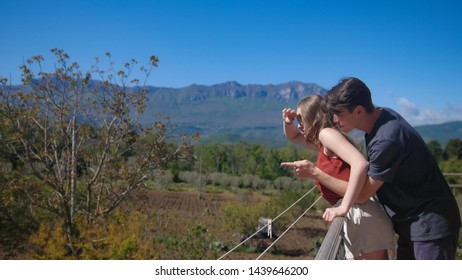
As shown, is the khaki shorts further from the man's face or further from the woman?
the man's face

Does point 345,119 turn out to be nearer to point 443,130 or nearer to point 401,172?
point 401,172

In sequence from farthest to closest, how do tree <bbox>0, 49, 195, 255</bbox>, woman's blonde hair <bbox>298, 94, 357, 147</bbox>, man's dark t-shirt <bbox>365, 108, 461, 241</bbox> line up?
1. tree <bbox>0, 49, 195, 255</bbox>
2. woman's blonde hair <bbox>298, 94, 357, 147</bbox>
3. man's dark t-shirt <bbox>365, 108, 461, 241</bbox>

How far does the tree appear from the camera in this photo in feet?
21.8

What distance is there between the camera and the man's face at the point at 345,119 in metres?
1.11

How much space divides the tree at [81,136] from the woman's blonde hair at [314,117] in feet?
18.4

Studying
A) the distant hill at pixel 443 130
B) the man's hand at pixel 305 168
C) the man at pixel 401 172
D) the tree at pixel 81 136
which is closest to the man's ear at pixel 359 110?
the man at pixel 401 172

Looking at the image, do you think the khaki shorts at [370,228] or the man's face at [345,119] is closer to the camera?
the man's face at [345,119]

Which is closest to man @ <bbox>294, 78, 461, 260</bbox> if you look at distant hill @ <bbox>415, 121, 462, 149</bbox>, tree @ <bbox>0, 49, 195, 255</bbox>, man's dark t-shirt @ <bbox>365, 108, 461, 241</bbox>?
man's dark t-shirt @ <bbox>365, 108, 461, 241</bbox>

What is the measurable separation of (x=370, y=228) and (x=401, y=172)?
21 cm

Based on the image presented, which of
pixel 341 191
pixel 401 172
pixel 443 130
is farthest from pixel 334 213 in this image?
pixel 443 130

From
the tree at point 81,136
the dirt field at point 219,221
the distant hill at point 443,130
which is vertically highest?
the tree at point 81,136

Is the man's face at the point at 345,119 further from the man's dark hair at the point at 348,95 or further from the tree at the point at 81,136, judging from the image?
the tree at the point at 81,136

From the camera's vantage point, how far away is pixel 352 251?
4.28ft
